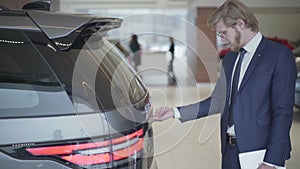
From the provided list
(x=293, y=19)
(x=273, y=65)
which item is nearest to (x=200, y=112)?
(x=273, y=65)

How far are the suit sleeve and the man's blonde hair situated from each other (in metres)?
0.18

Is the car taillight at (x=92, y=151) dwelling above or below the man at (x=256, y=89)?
below

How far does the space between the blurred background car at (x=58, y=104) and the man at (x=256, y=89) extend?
0.54 meters

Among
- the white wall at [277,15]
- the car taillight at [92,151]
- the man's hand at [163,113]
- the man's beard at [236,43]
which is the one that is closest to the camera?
the car taillight at [92,151]

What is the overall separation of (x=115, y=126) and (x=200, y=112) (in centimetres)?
85

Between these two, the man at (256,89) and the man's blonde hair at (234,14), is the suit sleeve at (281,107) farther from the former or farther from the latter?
the man's blonde hair at (234,14)

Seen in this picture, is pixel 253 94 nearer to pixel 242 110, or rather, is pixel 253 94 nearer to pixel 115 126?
pixel 242 110

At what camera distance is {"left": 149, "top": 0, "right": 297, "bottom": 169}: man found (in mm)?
1479

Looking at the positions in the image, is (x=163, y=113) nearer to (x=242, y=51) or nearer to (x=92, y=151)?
(x=242, y=51)

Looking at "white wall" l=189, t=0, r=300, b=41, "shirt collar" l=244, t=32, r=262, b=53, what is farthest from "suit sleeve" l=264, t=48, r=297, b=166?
"white wall" l=189, t=0, r=300, b=41

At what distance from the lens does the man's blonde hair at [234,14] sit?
1519 mm

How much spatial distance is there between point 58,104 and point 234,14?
0.85 m

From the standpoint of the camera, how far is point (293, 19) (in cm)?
1205

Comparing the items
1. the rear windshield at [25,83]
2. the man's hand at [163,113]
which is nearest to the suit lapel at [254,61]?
the man's hand at [163,113]
